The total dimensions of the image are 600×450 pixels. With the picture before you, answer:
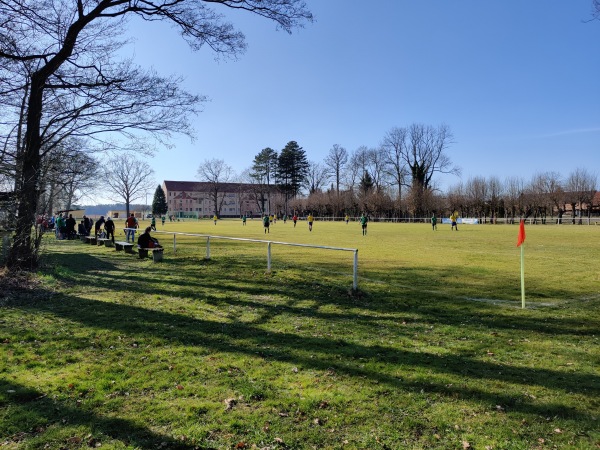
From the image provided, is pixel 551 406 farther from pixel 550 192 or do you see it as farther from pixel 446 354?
pixel 550 192

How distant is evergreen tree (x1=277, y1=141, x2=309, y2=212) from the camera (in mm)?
100125

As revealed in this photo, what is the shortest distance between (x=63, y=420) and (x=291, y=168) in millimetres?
98258

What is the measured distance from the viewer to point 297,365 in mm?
4992

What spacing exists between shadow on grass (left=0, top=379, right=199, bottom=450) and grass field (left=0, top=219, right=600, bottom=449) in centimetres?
2

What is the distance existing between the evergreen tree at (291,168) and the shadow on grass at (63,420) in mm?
95872

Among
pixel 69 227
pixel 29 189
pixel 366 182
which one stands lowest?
pixel 69 227

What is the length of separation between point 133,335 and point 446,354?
4566mm

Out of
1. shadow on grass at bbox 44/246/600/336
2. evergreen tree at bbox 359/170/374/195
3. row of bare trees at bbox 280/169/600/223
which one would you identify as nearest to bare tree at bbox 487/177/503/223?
row of bare trees at bbox 280/169/600/223

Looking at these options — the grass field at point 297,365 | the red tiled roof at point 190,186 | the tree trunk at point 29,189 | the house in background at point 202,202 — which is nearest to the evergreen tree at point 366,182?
the red tiled roof at point 190,186

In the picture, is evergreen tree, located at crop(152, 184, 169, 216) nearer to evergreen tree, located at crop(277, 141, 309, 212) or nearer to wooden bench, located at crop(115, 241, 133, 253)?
evergreen tree, located at crop(277, 141, 309, 212)

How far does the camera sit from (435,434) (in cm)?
344

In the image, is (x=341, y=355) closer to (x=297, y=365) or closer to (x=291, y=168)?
(x=297, y=365)

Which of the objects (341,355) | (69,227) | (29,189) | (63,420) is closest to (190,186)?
(69,227)

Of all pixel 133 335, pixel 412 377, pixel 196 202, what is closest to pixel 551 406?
pixel 412 377
